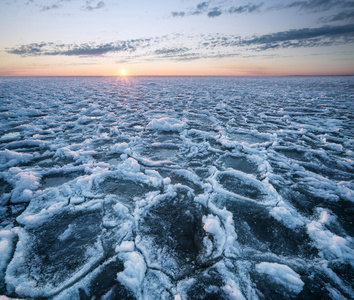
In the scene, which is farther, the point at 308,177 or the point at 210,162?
the point at 210,162

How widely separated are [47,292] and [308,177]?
340cm

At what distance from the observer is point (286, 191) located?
2.38 m

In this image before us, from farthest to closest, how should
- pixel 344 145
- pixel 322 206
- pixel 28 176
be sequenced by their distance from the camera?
1. pixel 344 145
2. pixel 28 176
3. pixel 322 206

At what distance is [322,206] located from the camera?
84.0 inches

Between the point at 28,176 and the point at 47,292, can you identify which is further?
the point at 28,176

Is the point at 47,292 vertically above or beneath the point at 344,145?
above

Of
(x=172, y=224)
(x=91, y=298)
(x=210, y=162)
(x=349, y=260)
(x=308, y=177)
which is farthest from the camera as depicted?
(x=210, y=162)

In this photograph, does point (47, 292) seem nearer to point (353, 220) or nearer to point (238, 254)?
point (238, 254)

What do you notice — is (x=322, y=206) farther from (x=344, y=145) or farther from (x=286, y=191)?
(x=344, y=145)

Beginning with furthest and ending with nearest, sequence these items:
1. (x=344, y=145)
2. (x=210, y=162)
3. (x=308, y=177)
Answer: (x=344, y=145)
(x=210, y=162)
(x=308, y=177)

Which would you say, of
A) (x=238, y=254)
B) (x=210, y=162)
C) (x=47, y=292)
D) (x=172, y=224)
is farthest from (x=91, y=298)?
(x=210, y=162)

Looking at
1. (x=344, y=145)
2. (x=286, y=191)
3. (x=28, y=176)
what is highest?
(x=28, y=176)

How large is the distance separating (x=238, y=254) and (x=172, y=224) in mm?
683

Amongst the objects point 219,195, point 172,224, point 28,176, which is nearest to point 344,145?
point 219,195
